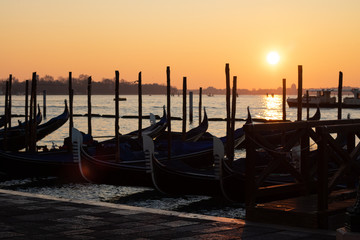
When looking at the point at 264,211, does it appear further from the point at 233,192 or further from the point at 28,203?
the point at 233,192

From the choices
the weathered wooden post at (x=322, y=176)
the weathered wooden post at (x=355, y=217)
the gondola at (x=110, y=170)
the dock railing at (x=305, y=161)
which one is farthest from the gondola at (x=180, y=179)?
the weathered wooden post at (x=355, y=217)

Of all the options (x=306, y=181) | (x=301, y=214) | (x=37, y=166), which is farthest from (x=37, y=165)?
(x=301, y=214)

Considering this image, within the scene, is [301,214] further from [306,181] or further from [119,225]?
[119,225]

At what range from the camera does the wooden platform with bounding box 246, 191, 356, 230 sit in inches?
258

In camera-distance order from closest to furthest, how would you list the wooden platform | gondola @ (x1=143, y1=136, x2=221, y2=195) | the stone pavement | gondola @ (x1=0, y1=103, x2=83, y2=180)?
the stone pavement → the wooden platform → gondola @ (x1=143, y1=136, x2=221, y2=195) → gondola @ (x1=0, y1=103, x2=83, y2=180)

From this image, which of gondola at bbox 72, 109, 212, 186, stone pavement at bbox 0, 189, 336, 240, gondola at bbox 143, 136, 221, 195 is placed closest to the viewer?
stone pavement at bbox 0, 189, 336, 240

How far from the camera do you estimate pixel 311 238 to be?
5945 millimetres

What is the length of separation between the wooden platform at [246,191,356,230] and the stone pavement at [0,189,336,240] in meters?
0.21

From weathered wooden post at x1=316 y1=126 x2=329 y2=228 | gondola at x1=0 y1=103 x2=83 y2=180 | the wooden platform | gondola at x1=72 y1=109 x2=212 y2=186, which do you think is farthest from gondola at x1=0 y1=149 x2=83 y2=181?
weathered wooden post at x1=316 y1=126 x2=329 y2=228

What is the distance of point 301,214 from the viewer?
660 centimetres

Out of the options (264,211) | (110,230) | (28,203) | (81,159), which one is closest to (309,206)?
(264,211)

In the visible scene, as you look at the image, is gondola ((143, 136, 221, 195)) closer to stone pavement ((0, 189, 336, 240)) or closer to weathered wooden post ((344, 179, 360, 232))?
stone pavement ((0, 189, 336, 240))

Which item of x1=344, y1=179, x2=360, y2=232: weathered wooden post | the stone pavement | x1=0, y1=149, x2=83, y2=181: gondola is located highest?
x1=344, y1=179, x2=360, y2=232: weathered wooden post

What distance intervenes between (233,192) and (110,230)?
587 centimetres
